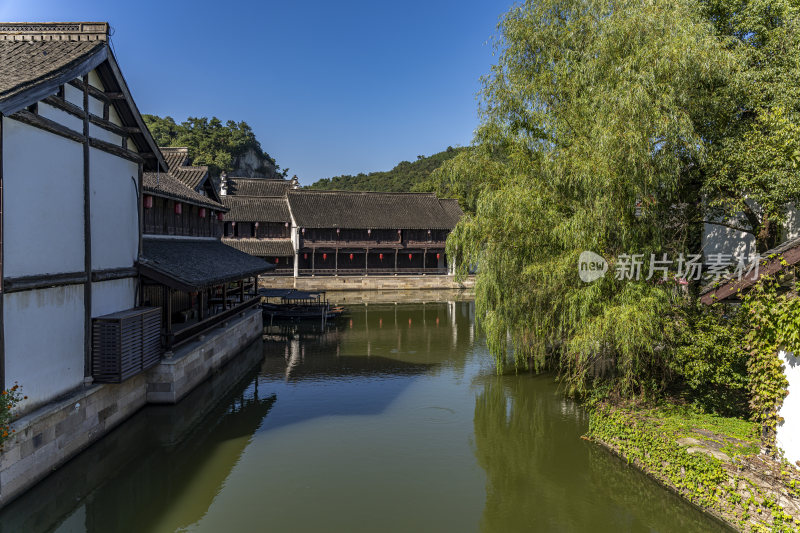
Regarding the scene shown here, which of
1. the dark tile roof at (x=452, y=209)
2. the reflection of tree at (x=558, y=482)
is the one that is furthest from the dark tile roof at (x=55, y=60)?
the dark tile roof at (x=452, y=209)

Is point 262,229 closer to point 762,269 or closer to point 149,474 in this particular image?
point 149,474

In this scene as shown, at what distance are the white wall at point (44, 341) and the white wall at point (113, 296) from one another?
629 mm

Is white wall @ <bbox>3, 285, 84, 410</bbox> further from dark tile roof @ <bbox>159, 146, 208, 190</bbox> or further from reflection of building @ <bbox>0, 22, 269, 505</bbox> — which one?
dark tile roof @ <bbox>159, 146, 208, 190</bbox>

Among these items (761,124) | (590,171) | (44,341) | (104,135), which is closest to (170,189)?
(104,135)

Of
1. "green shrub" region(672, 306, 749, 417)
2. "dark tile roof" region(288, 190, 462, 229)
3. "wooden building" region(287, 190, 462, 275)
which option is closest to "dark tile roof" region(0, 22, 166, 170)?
"green shrub" region(672, 306, 749, 417)

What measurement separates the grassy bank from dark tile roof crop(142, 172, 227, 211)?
13.6 metres

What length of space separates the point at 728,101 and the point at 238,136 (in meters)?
70.4

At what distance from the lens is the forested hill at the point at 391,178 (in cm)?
9950

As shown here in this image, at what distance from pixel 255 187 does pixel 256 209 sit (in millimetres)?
7351

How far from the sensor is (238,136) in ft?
233

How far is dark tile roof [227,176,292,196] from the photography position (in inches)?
1799

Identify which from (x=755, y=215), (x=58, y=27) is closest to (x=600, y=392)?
(x=755, y=215)

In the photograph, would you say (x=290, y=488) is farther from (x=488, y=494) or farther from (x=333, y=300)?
(x=333, y=300)

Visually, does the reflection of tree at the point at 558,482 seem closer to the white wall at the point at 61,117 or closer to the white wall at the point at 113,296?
the white wall at the point at 113,296
